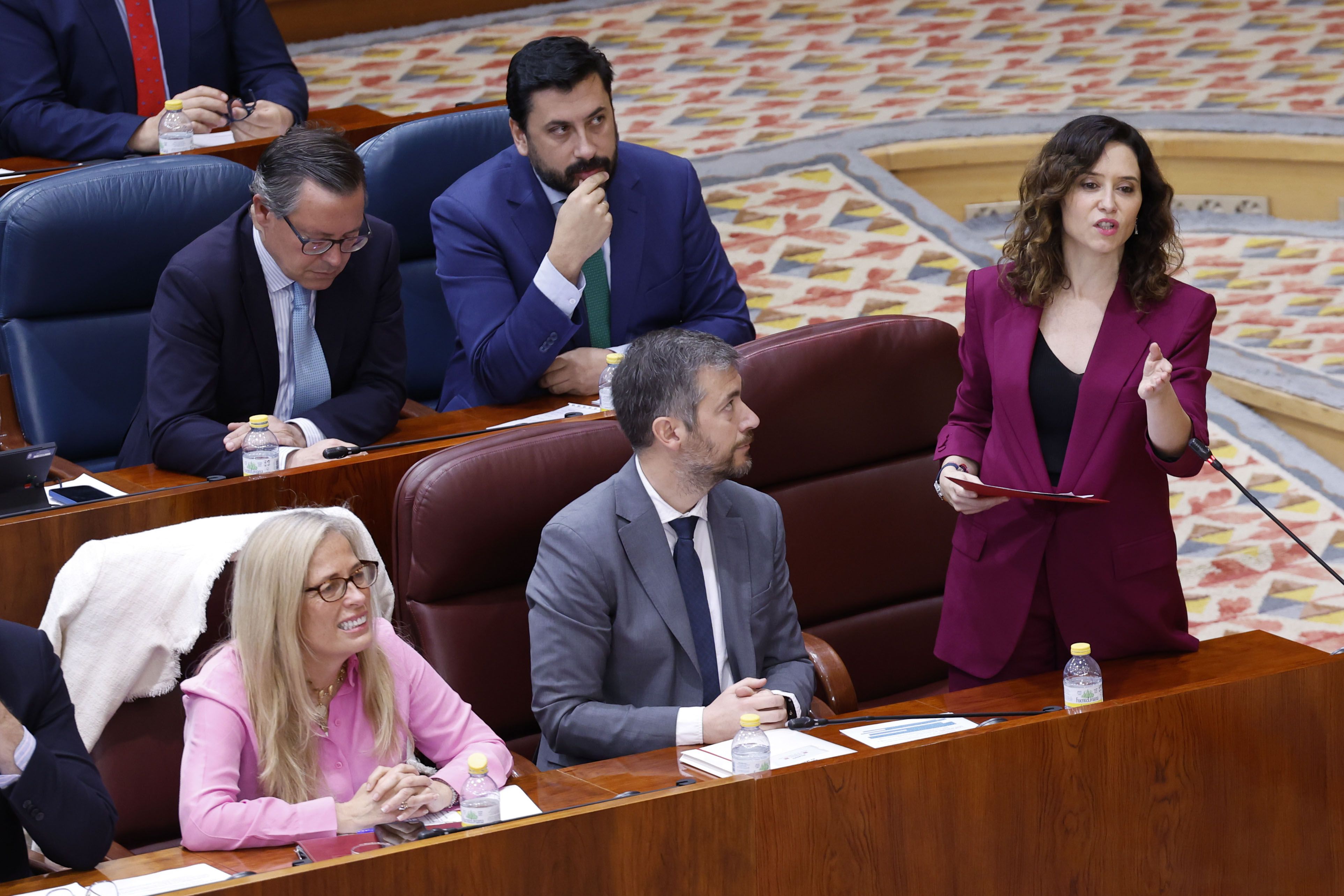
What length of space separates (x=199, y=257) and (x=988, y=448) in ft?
4.20

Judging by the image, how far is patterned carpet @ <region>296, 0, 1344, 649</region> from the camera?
3811 millimetres

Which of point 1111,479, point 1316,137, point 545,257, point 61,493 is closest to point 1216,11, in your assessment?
point 1316,137

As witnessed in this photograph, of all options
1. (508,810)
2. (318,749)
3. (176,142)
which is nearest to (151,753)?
(318,749)

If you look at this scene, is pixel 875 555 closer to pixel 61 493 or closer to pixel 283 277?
pixel 283 277

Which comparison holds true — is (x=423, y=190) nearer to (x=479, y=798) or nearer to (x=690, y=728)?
(x=690, y=728)

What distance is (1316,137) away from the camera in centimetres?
520

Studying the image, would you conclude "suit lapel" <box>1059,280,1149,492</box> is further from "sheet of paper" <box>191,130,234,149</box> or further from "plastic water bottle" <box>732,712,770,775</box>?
"sheet of paper" <box>191,130,234,149</box>

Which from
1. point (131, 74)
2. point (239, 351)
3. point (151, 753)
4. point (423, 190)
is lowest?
point (151, 753)

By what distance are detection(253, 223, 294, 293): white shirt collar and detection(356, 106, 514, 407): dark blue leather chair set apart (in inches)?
21.4

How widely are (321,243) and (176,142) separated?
3.14 feet

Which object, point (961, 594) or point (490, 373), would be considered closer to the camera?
point (961, 594)

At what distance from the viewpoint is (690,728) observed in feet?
6.72

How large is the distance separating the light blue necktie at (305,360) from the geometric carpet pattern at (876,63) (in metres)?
2.63

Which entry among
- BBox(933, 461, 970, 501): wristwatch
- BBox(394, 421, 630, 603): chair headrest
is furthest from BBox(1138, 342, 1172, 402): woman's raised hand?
BBox(394, 421, 630, 603): chair headrest
